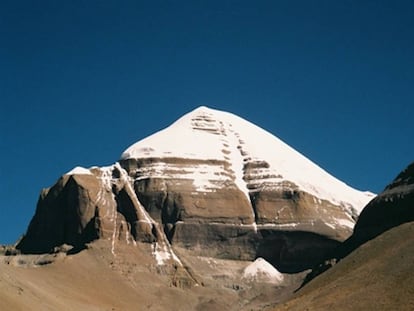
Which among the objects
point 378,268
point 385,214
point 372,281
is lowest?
point 372,281

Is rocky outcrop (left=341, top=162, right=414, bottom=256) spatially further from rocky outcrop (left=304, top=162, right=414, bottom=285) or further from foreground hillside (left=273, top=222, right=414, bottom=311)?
foreground hillside (left=273, top=222, right=414, bottom=311)

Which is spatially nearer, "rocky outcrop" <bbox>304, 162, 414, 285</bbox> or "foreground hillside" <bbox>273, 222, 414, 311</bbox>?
"foreground hillside" <bbox>273, 222, 414, 311</bbox>

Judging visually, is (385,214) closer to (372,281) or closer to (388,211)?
(388,211)

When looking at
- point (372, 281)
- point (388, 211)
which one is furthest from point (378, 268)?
point (388, 211)

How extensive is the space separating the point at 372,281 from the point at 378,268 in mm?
5048

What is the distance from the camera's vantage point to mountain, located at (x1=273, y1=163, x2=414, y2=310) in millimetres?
117688

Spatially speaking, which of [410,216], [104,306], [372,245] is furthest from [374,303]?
[104,306]

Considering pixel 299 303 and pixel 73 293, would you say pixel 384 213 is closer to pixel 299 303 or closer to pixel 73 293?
pixel 299 303

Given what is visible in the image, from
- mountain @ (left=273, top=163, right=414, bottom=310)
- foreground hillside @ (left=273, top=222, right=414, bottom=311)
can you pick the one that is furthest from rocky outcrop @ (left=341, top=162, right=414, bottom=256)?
foreground hillside @ (left=273, top=222, right=414, bottom=311)

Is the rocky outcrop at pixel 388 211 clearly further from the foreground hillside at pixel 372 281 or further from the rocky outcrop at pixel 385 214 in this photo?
the foreground hillside at pixel 372 281

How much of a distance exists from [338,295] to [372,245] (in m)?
22.2

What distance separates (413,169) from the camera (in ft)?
556

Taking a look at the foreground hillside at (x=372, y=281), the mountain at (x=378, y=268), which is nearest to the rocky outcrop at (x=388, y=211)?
the mountain at (x=378, y=268)

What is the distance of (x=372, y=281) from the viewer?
4929 inches
